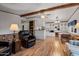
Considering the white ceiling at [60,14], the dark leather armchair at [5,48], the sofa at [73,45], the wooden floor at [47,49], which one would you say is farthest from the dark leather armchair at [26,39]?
the sofa at [73,45]

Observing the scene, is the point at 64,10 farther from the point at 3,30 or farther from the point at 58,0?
the point at 3,30

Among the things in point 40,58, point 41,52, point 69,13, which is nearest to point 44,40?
point 41,52

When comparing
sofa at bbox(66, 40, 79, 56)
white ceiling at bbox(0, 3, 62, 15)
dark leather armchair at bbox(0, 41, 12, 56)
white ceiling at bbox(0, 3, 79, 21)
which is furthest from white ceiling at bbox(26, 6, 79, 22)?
dark leather armchair at bbox(0, 41, 12, 56)

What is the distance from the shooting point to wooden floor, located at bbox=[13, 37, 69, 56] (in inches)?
107

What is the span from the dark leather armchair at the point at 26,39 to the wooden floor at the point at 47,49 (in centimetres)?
12

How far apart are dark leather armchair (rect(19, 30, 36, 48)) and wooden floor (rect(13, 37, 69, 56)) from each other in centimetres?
12

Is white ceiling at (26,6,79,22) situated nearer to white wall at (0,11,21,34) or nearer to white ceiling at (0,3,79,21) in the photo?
white ceiling at (0,3,79,21)

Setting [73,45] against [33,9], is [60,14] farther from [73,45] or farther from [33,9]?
[73,45]

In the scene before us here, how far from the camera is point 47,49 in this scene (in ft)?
9.55

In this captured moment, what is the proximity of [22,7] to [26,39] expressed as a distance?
92 cm

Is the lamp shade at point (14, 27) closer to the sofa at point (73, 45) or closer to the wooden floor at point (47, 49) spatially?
the wooden floor at point (47, 49)

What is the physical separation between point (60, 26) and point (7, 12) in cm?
130

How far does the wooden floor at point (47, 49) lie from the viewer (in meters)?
2.72

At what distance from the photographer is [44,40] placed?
3188mm
